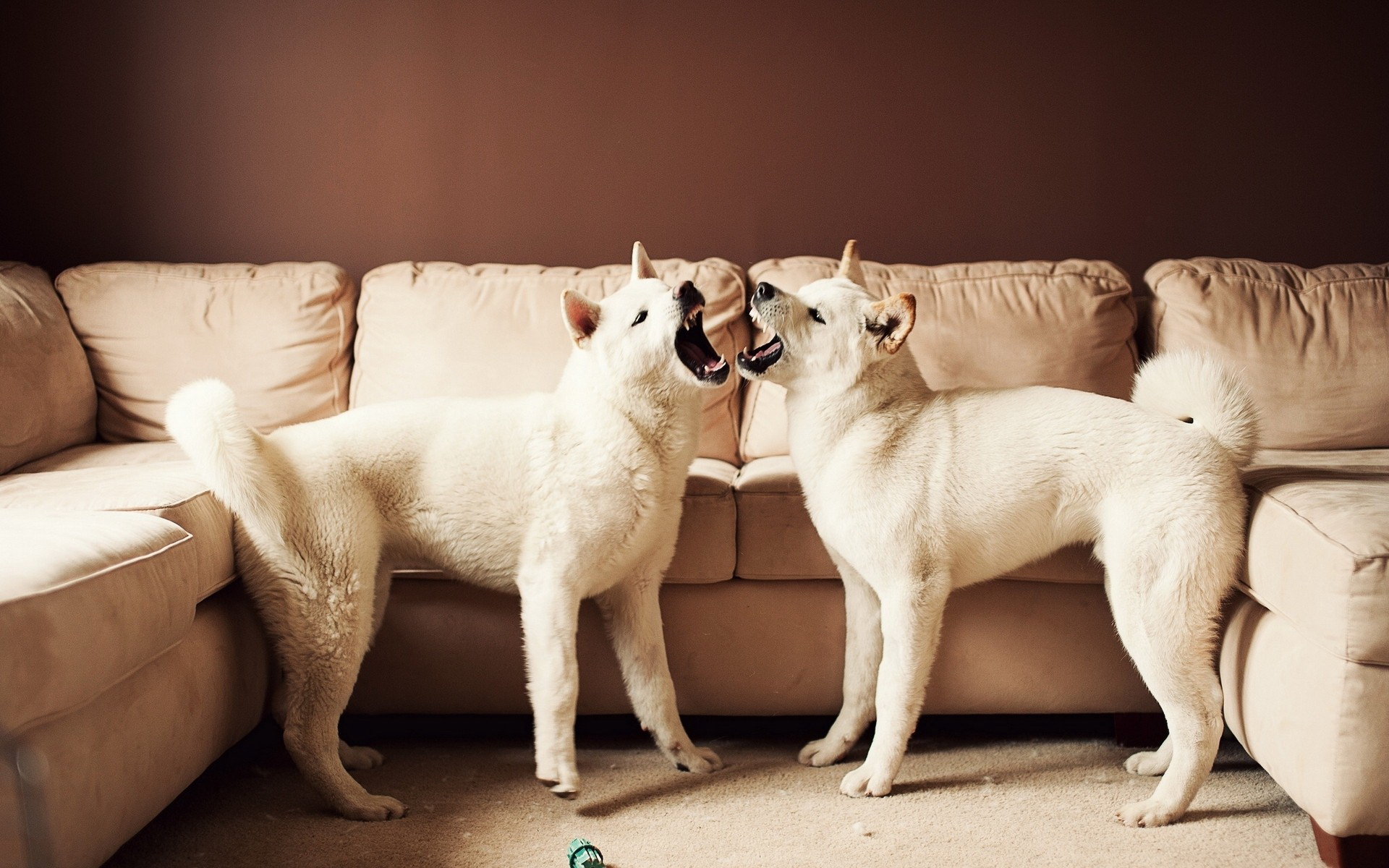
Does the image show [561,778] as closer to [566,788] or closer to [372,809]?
[566,788]

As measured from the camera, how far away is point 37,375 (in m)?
2.60

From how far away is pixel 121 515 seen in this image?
66.3 inches

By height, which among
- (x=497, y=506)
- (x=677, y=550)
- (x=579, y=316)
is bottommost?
(x=677, y=550)

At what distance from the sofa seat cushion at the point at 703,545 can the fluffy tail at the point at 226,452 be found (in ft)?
1.39

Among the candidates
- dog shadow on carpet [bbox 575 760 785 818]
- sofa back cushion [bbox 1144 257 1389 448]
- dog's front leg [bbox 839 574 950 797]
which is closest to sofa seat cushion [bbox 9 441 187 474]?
dog shadow on carpet [bbox 575 760 785 818]

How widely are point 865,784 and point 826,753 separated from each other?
0.19 metres

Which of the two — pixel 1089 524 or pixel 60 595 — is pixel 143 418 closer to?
pixel 60 595

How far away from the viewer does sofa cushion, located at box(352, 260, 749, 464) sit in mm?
2746

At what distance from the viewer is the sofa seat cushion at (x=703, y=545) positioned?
2.26 meters

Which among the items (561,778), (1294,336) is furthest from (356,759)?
(1294,336)

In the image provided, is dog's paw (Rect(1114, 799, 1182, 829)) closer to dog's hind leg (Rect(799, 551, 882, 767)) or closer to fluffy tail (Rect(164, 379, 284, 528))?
dog's hind leg (Rect(799, 551, 882, 767))

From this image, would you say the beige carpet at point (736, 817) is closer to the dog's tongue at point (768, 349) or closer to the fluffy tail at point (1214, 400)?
the fluffy tail at point (1214, 400)

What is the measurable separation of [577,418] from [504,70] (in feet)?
5.65

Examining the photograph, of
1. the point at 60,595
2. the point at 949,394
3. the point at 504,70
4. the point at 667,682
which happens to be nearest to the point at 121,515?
the point at 60,595
